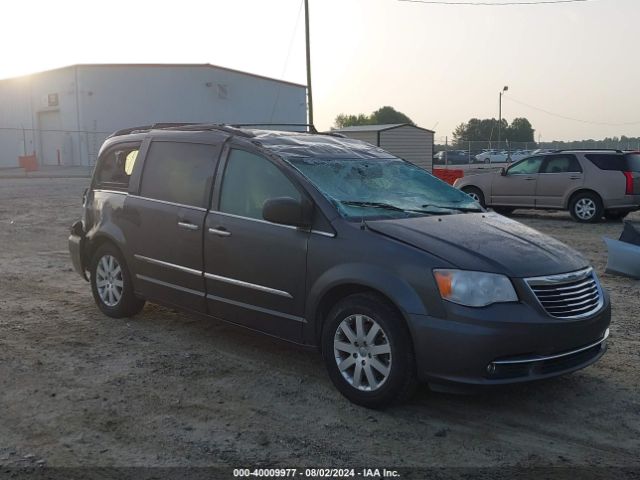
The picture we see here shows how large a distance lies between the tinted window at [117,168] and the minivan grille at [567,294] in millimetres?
→ 3971

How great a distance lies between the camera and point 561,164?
15172mm

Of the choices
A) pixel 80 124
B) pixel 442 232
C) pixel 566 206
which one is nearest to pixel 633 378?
pixel 442 232

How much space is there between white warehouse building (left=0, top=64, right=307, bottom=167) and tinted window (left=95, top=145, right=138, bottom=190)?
1452 inches

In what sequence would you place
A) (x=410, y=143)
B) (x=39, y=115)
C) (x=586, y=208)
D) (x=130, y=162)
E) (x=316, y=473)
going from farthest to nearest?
(x=39, y=115)
(x=410, y=143)
(x=586, y=208)
(x=130, y=162)
(x=316, y=473)

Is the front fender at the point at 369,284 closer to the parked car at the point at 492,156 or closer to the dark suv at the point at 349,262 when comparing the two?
the dark suv at the point at 349,262

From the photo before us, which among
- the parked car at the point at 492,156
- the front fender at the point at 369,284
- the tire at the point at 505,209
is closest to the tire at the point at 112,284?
the front fender at the point at 369,284

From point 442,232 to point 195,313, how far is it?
228 centimetres

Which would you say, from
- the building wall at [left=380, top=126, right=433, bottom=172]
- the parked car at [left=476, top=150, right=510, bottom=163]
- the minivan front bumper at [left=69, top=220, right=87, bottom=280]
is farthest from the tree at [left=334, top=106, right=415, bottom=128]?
the minivan front bumper at [left=69, top=220, right=87, bottom=280]

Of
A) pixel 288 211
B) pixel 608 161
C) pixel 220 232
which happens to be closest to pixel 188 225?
pixel 220 232

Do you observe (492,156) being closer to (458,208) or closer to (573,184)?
(573,184)

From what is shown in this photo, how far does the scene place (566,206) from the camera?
1499cm

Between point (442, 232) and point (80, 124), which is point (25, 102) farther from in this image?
point (442, 232)

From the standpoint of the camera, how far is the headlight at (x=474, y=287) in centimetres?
409

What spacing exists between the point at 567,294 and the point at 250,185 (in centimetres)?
245
